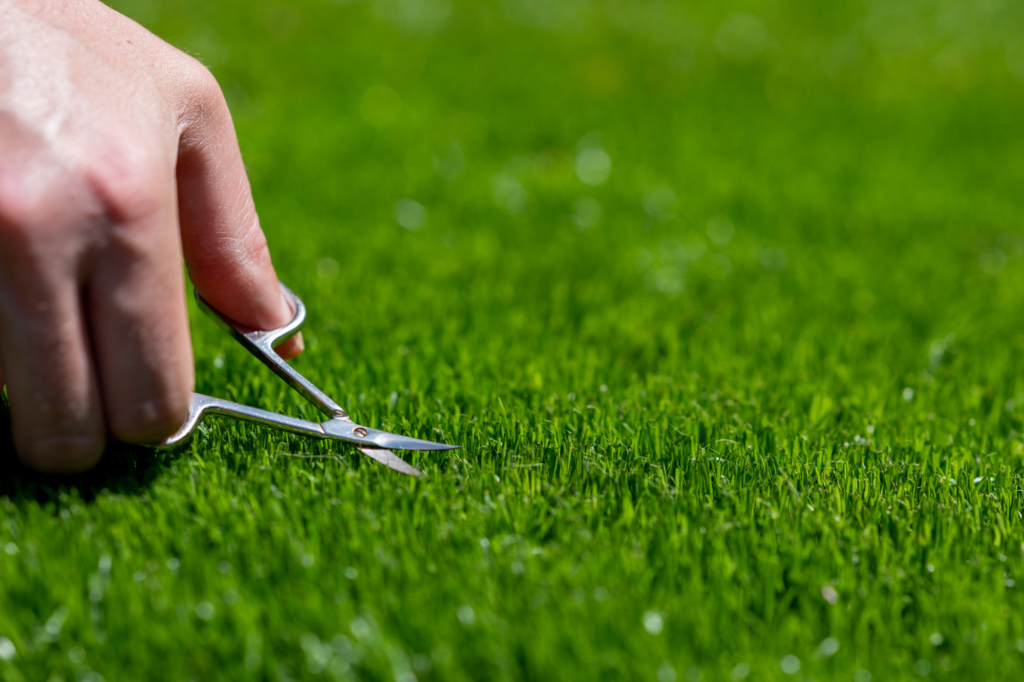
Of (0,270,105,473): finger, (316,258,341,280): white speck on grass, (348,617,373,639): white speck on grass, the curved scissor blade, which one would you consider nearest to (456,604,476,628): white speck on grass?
(348,617,373,639): white speck on grass

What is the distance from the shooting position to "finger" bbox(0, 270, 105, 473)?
1.57 m

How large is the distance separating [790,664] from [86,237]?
158cm

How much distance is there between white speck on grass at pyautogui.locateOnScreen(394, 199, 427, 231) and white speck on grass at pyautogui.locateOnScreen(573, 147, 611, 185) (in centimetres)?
132

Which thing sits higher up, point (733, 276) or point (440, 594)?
point (440, 594)

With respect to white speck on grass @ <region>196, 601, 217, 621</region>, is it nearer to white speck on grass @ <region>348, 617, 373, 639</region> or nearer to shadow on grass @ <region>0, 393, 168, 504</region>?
white speck on grass @ <region>348, 617, 373, 639</region>

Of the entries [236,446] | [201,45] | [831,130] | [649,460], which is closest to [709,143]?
[831,130]

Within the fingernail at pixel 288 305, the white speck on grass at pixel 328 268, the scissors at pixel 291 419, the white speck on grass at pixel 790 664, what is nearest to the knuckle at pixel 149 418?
the scissors at pixel 291 419

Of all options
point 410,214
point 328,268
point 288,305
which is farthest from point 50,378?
point 410,214

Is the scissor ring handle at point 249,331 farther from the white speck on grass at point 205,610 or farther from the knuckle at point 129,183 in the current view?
the white speck on grass at point 205,610

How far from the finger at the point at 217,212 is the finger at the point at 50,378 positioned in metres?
0.50

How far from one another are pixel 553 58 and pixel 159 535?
720cm

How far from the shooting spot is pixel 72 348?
1622 millimetres

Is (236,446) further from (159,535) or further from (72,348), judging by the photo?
(72,348)

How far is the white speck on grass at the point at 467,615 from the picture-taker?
1.66 m
